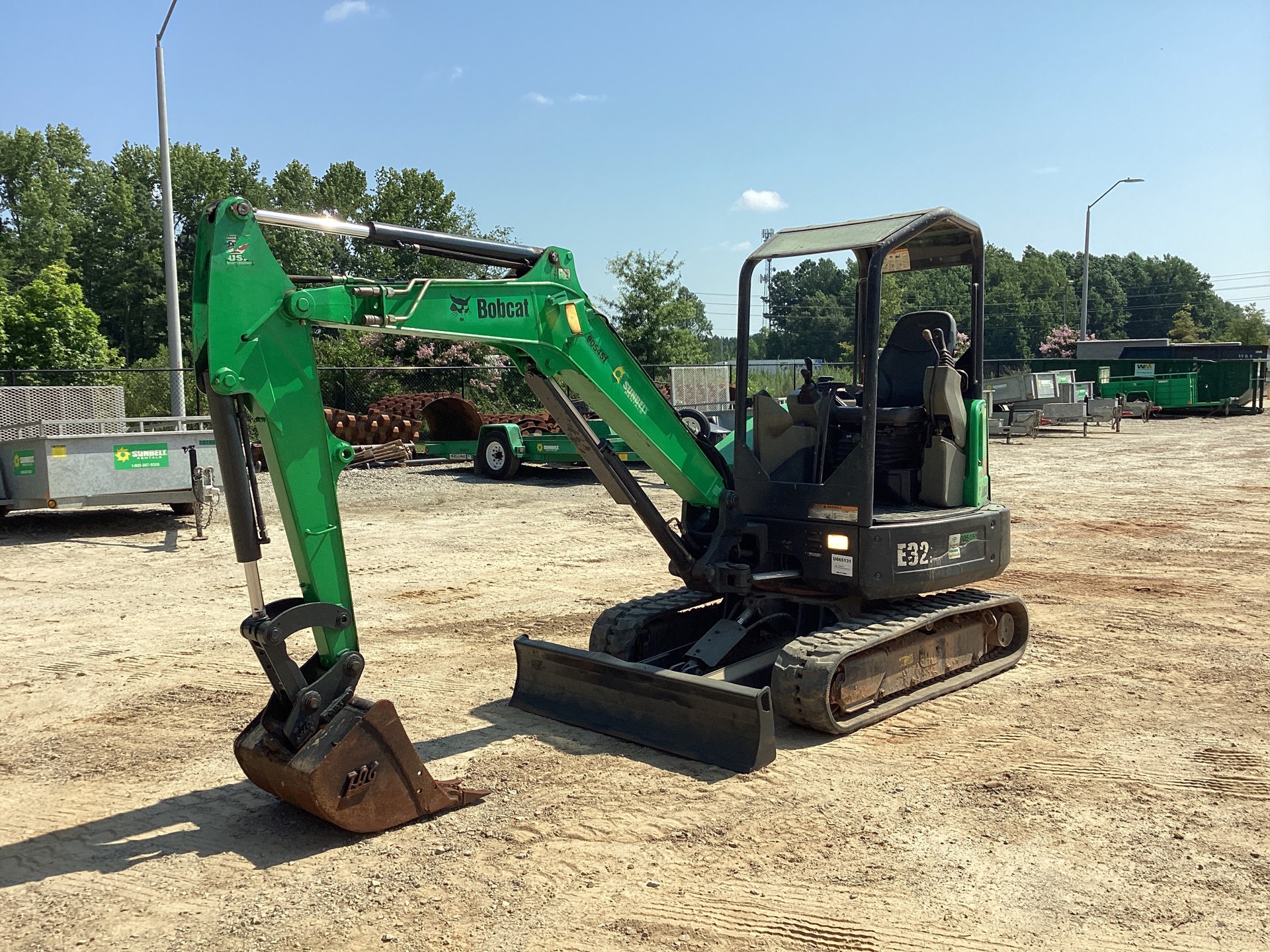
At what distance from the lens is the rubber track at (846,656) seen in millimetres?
5949

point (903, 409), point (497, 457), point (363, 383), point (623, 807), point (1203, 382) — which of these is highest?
point (363, 383)

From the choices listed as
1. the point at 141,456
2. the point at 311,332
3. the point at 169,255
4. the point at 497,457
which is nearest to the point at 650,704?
the point at 311,332

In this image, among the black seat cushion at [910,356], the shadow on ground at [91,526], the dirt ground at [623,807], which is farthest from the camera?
the shadow on ground at [91,526]

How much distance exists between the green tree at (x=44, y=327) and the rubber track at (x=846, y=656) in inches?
997

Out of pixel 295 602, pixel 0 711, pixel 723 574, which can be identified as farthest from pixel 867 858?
pixel 0 711

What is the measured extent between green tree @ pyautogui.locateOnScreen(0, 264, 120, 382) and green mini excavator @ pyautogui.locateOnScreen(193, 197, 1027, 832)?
24079 millimetres

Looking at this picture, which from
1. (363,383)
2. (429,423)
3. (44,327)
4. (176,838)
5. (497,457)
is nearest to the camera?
(176,838)

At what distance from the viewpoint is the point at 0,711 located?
22.4 ft

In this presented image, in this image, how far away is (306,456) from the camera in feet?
15.7

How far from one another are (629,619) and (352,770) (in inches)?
105

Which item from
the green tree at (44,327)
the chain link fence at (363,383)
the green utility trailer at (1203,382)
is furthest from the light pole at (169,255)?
the green utility trailer at (1203,382)

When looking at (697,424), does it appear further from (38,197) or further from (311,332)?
(38,197)

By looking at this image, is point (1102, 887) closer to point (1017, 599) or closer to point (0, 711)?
point (1017, 599)

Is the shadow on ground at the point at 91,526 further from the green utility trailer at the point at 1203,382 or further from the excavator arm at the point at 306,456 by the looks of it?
the green utility trailer at the point at 1203,382
